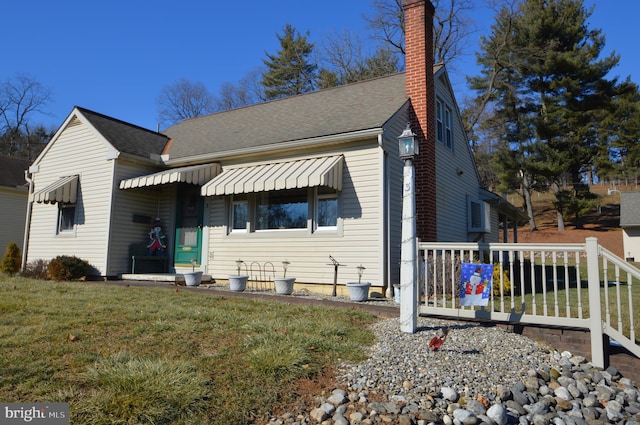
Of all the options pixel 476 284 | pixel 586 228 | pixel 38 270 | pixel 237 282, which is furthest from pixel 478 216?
pixel 586 228

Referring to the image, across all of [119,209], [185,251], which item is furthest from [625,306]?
A: [119,209]

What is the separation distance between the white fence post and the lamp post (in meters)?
2.20

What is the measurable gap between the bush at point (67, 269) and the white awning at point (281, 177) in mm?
4471

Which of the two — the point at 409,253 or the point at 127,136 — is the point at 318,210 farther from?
the point at 127,136

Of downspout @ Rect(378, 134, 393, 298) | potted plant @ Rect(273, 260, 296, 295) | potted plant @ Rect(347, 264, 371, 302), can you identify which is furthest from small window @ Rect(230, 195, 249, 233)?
potted plant @ Rect(347, 264, 371, 302)

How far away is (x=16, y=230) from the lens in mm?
20828

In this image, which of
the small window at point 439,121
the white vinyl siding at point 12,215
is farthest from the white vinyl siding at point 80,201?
the small window at point 439,121

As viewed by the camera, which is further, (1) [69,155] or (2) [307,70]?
(2) [307,70]

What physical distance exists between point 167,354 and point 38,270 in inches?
409

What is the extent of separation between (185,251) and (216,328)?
728 centimetres

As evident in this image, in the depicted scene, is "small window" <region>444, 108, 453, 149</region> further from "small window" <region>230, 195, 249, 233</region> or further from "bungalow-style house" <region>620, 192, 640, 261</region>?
"bungalow-style house" <region>620, 192, 640, 261</region>

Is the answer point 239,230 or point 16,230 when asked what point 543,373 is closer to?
point 239,230

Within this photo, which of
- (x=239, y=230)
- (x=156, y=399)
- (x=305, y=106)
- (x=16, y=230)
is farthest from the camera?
(x=16, y=230)

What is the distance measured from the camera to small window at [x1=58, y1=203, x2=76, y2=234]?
44.0 feet
